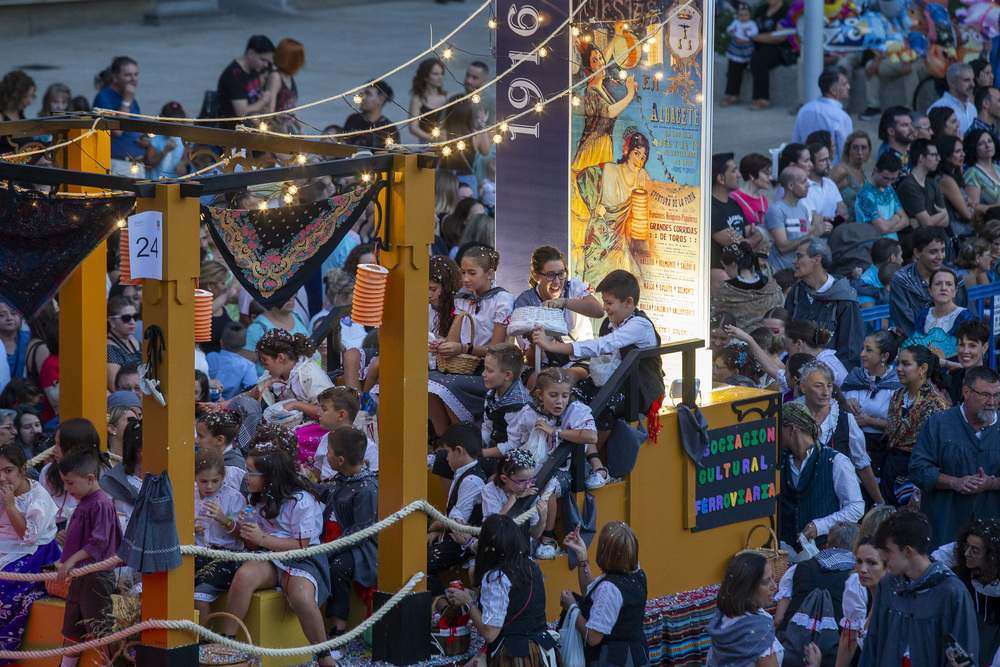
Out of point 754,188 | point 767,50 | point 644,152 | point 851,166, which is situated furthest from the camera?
point 767,50

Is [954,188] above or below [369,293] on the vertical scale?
above

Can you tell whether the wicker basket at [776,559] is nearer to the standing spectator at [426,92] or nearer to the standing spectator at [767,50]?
the standing spectator at [426,92]

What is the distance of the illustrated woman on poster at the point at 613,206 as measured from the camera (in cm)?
890

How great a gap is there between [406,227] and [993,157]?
10.1 m

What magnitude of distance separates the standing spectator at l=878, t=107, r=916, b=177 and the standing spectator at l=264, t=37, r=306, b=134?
583 centimetres

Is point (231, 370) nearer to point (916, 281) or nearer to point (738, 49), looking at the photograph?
point (916, 281)

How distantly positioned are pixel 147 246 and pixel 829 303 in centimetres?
606

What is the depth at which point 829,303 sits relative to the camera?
10.7m

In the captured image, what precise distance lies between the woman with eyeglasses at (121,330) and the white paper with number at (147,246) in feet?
11.3

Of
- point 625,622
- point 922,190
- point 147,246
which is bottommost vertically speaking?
point 625,622

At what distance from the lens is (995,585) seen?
7133 millimetres

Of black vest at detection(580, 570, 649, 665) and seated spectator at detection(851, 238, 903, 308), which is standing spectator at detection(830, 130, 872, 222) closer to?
seated spectator at detection(851, 238, 903, 308)

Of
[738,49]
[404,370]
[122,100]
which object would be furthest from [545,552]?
[738,49]

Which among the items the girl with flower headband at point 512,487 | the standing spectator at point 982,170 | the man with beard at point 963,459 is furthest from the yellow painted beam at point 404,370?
the standing spectator at point 982,170
